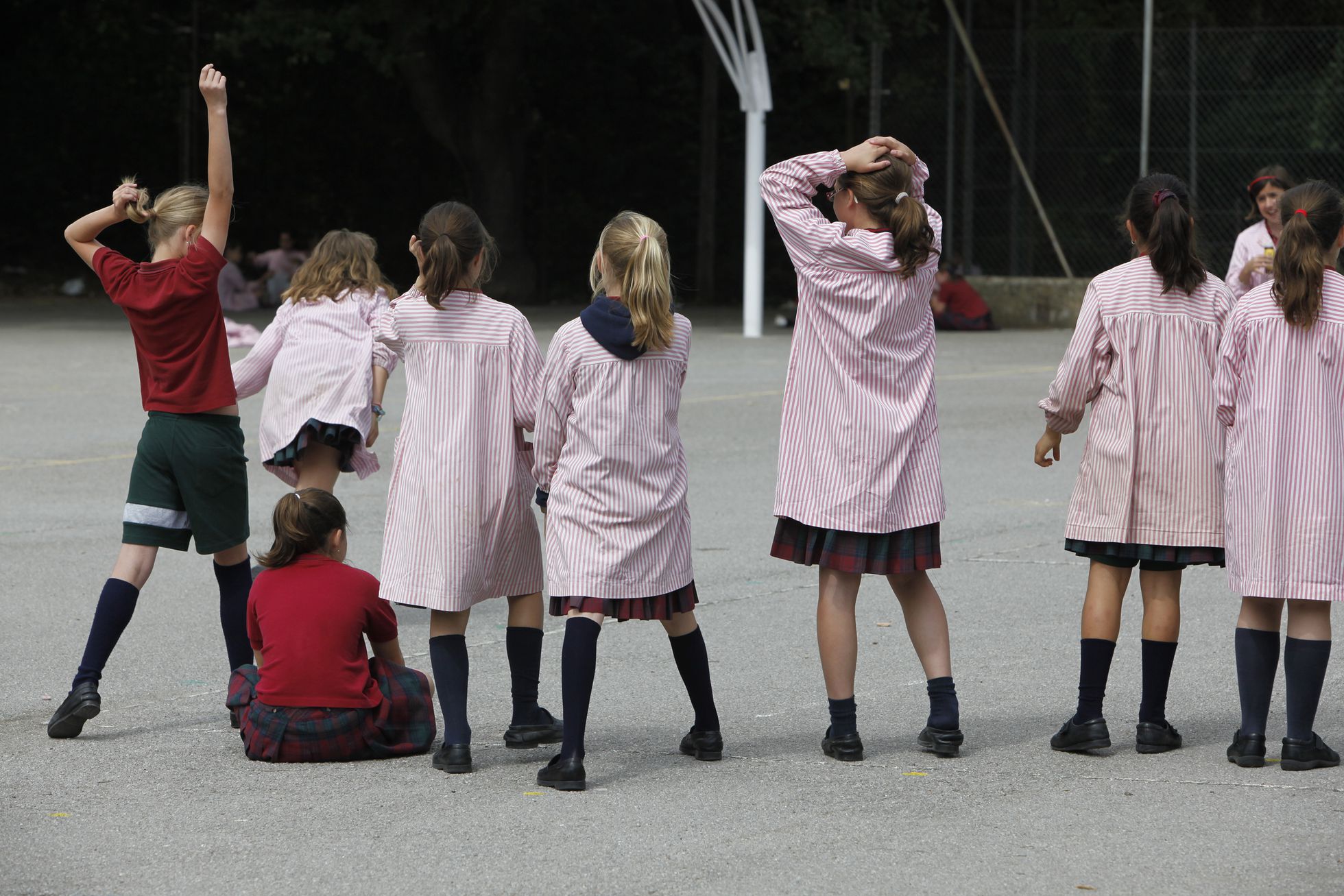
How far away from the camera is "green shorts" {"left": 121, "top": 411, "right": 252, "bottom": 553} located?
5.33m

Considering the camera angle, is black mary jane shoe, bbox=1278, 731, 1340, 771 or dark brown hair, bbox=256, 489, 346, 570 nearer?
black mary jane shoe, bbox=1278, 731, 1340, 771

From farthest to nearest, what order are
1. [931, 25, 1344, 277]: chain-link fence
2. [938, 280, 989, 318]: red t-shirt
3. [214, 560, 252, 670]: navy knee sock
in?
1. [938, 280, 989, 318]: red t-shirt
2. [931, 25, 1344, 277]: chain-link fence
3. [214, 560, 252, 670]: navy knee sock

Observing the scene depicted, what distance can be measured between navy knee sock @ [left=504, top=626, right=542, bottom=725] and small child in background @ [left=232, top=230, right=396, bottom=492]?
151cm

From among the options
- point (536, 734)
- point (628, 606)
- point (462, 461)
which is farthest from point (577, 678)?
point (462, 461)

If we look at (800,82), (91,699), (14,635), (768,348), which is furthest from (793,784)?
(800,82)

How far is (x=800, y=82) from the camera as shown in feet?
98.9

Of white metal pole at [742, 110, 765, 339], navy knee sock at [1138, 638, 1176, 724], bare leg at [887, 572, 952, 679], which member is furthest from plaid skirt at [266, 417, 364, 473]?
white metal pole at [742, 110, 765, 339]

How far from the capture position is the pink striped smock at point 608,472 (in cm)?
481

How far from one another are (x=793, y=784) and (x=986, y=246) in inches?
789

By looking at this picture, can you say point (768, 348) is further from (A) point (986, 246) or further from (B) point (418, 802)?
(B) point (418, 802)

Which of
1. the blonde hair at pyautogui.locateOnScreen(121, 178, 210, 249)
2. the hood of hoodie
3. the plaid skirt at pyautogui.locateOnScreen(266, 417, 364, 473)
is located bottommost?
the plaid skirt at pyautogui.locateOnScreen(266, 417, 364, 473)

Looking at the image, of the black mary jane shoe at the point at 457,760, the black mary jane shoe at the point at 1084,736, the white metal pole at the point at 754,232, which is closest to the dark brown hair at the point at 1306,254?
the black mary jane shoe at the point at 1084,736

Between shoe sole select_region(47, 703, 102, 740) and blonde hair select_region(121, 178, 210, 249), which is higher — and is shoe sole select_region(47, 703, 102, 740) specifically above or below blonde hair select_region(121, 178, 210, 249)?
below

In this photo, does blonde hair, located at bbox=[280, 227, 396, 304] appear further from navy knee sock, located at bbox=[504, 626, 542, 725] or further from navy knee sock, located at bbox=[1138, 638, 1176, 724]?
navy knee sock, located at bbox=[1138, 638, 1176, 724]
